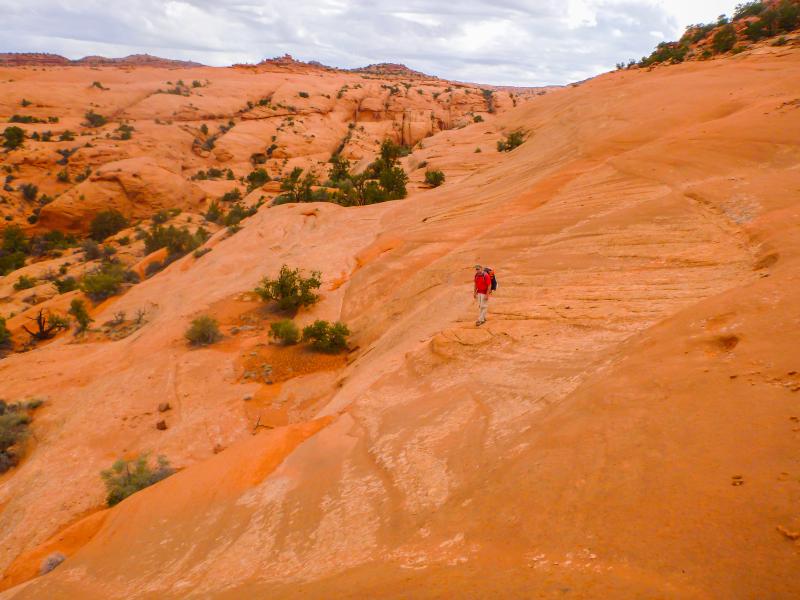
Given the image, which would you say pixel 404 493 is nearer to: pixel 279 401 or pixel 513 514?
pixel 513 514

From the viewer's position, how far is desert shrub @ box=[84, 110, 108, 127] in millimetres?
41822

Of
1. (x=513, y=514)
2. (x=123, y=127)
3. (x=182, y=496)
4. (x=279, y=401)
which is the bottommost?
(x=279, y=401)

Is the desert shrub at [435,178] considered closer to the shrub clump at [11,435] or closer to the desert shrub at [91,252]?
the desert shrub at [91,252]

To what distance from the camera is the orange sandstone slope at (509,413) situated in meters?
2.76

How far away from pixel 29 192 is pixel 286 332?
A: 28380 mm

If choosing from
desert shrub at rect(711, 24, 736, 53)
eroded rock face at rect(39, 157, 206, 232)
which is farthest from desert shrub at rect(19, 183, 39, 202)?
desert shrub at rect(711, 24, 736, 53)

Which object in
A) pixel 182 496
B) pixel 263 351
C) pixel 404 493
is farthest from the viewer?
pixel 263 351

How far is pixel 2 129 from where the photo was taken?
35875 mm

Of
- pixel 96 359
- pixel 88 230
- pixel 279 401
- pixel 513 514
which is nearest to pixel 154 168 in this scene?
pixel 88 230

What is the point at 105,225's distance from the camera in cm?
2786

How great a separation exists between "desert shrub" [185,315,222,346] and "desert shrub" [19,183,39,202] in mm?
26057

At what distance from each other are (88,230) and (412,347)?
91.2 feet

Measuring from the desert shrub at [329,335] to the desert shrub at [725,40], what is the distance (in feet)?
74.5

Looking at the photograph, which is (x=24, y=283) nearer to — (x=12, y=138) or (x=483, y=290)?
(x=12, y=138)
